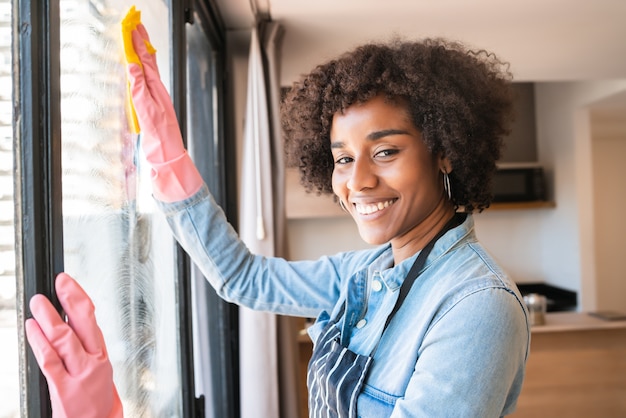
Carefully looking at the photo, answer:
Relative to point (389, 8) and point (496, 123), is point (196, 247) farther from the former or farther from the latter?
point (389, 8)

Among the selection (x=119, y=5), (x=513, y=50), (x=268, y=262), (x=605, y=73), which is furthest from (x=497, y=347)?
(x=605, y=73)

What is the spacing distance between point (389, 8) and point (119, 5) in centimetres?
Result: 156

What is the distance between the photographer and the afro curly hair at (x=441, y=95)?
0.94 meters

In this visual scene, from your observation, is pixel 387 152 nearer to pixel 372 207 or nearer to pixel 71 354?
pixel 372 207

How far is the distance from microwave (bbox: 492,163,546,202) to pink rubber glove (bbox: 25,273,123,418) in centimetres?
417

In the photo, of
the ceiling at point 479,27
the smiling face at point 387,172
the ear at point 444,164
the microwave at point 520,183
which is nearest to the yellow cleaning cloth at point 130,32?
the smiling face at point 387,172

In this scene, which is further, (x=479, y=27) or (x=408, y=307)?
(x=479, y=27)

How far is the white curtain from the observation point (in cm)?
212

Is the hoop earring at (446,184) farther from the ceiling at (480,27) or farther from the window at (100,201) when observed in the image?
the ceiling at (480,27)

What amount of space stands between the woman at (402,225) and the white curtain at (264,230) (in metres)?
1.01

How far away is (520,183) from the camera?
14.8ft

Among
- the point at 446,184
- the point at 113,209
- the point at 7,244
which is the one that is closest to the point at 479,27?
the point at 446,184

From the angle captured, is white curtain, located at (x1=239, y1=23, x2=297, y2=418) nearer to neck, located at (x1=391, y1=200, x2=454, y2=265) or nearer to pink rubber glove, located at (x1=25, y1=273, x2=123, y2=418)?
neck, located at (x1=391, y1=200, x2=454, y2=265)

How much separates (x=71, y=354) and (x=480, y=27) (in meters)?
2.53
